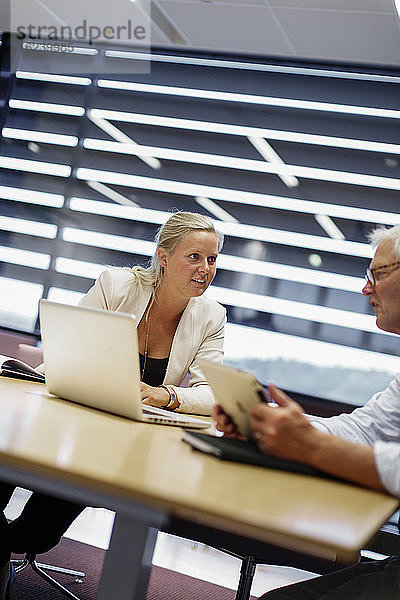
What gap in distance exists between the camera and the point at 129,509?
0.92 m

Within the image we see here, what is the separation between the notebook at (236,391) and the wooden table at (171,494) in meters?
0.14

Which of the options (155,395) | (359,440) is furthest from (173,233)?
(359,440)

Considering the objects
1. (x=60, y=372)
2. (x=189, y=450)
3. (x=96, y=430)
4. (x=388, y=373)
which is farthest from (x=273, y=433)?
(x=388, y=373)

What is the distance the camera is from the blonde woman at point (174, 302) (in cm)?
248

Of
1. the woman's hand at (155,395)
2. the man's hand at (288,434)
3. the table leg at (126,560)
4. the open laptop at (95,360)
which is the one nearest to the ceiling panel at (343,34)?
the woman's hand at (155,395)

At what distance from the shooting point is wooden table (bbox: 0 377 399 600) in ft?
2.87

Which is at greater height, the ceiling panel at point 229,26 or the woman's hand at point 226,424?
the ceiling panel at point 229,26

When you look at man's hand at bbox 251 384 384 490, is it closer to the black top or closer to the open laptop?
the open laptop

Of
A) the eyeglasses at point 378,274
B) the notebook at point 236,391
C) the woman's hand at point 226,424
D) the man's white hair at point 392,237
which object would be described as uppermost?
the man's white hair at point 392,237

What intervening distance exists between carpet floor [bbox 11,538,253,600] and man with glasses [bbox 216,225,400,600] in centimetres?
135

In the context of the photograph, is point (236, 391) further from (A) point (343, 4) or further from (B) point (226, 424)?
(A) point (343, 4)

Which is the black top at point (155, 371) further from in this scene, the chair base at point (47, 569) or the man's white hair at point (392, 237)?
the man's white hair at point (392, 237)

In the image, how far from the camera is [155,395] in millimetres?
2002

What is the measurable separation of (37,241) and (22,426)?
3796mm
